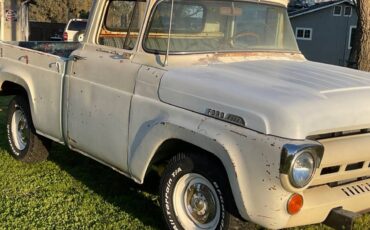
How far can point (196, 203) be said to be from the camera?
13.3ft

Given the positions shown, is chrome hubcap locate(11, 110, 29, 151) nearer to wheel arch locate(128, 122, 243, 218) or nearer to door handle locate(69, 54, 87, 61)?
door handle locate(69, 54, 87, 61)

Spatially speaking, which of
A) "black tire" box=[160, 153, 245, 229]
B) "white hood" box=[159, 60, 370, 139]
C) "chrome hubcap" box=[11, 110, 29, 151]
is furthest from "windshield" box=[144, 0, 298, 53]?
"chrome hubcap" box=[11, 110, 29, 151]

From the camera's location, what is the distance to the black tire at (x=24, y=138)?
6.23m

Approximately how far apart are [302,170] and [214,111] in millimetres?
741

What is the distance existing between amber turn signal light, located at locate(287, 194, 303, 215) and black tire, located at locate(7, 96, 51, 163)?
3610 mm

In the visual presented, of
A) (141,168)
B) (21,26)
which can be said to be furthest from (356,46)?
(21,26)

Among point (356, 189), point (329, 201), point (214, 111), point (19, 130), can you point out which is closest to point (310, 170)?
point (329, 201)

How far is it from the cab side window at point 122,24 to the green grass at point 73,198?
1.45 metres

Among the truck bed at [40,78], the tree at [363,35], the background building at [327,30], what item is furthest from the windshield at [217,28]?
the background building at [327,30]

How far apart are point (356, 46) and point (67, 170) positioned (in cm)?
584

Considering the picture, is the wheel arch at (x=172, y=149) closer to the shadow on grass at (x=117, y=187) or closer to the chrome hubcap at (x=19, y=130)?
the shadow on grass at (x=117, y=187)

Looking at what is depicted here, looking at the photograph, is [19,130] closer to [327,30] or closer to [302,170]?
[302,170]

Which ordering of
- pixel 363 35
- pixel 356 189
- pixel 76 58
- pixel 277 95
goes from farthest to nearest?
pixel 363 35 < pixel 76 58 < pixel 356 189 < pixel 277 95

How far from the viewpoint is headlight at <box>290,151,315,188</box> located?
3.31 meters
